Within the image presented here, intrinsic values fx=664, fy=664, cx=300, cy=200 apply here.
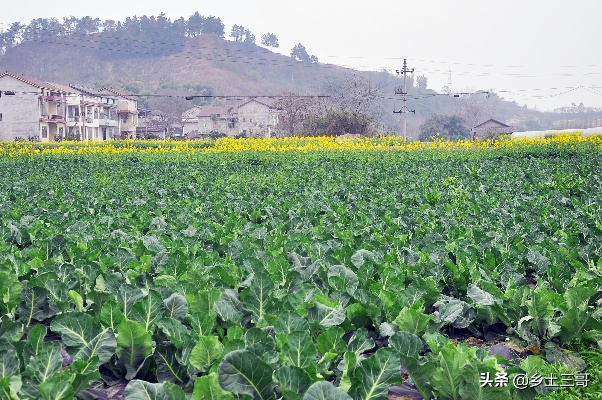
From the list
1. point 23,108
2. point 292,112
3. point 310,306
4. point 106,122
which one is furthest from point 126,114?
point 310,306

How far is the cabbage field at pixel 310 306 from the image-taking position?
304 centimetres

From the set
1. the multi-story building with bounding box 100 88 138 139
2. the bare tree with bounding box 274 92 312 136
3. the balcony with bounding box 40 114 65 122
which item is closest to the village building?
the multi-story building with bounding box 100 88 138 139

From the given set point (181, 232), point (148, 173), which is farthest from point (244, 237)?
point (148, 173)

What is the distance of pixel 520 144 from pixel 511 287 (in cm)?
2143

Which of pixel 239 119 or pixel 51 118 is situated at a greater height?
pixel 239 119

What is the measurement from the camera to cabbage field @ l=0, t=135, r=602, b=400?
3.04 m

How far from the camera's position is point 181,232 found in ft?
23.1

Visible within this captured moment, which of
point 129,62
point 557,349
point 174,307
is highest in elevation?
point 129,62

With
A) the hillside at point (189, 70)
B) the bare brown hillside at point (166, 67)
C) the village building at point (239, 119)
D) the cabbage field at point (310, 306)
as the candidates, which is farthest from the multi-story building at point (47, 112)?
the cabbage field at point (310, 306)

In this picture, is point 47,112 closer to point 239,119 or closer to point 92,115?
point 92,115

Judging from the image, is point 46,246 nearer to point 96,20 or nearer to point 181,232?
point 181,232

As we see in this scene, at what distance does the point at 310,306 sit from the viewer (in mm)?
3861

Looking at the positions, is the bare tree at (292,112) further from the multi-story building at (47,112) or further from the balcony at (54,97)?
the balcony at (54,97)

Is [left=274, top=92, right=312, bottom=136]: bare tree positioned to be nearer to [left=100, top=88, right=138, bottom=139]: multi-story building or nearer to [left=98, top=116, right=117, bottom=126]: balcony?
[left=98, top=116, right=117, bottom=126]: balcony
